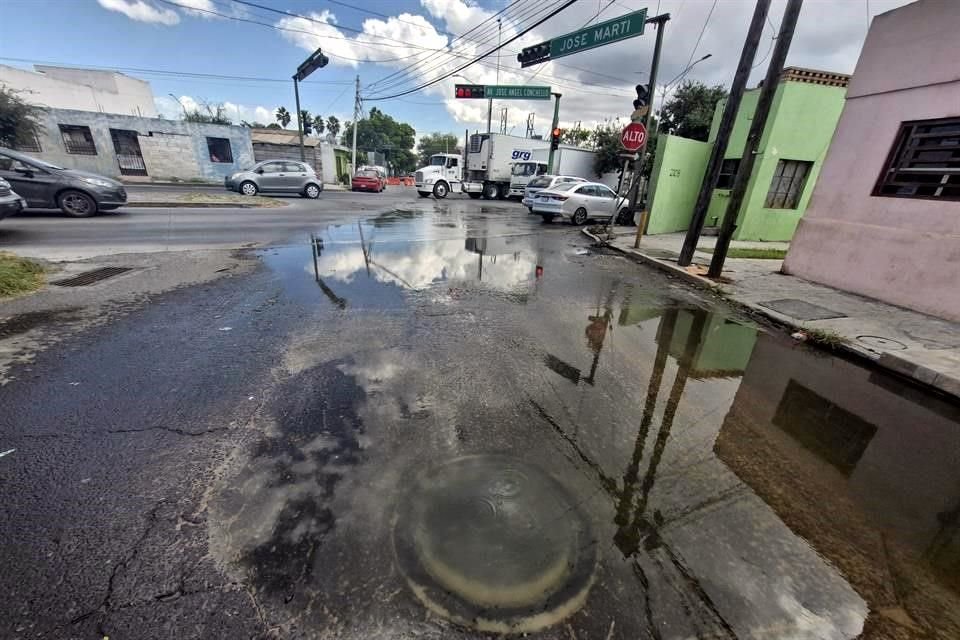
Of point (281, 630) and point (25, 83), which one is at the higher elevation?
point (25, 83)

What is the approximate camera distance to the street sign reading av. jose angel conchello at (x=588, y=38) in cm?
1102

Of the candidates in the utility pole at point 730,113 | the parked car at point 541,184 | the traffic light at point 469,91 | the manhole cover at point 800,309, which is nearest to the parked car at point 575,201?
the parked car at point 541,184

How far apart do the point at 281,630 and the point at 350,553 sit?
1.33 feet

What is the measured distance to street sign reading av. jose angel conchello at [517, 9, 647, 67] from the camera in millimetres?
11016

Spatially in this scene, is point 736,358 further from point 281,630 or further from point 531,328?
point 281,630

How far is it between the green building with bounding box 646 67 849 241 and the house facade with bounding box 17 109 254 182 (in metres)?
28.5

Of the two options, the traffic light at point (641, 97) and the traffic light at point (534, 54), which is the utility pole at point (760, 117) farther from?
the traffic light at point (534, 54)

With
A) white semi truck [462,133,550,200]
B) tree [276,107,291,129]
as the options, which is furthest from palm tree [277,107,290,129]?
white semi truck [462,133,550,200]

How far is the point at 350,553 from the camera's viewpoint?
77.8 inches

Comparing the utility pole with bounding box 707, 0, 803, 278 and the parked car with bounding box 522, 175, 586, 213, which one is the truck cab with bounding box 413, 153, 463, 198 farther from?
the utility pole with bounding box 707, 0, 803, 278

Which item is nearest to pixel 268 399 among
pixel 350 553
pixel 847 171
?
pixel 350 553

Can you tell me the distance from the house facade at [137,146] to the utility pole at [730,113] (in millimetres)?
30602

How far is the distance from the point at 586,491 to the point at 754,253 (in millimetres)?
11273

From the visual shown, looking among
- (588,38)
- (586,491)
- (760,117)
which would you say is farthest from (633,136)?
(586,491)
